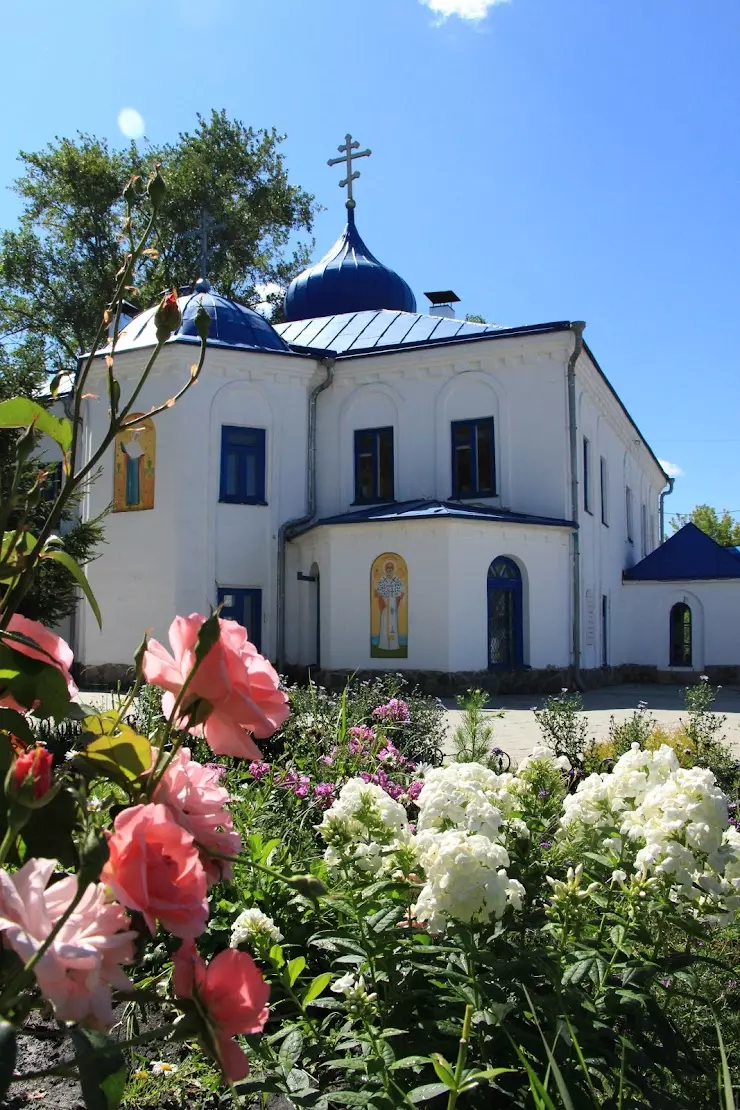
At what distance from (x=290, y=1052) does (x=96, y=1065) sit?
135cm

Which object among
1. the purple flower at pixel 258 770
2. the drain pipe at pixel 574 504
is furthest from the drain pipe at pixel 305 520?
the purple flower at pixel 258 770

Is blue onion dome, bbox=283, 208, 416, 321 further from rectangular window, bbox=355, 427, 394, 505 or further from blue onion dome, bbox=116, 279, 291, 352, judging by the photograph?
rectangular window, bbox=355, 427, 394, 505

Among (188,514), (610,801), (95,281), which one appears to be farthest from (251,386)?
(610,801)

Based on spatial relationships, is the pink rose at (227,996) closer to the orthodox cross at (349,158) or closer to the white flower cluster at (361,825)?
the white flower cluster at (361,825)

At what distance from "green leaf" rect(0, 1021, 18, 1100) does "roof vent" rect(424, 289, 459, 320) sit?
24.0 metres

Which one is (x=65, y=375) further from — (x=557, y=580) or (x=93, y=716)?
(x=557, y=580)

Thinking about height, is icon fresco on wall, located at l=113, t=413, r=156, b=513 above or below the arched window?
above

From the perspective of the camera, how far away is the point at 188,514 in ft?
60.2

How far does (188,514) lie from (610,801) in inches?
650

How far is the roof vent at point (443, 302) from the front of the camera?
946 inches

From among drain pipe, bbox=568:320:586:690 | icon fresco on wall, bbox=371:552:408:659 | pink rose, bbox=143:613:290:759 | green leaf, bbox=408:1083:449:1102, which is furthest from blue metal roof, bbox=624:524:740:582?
pink rose, bbox=143:613:290:759

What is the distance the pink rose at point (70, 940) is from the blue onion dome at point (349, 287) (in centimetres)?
2435

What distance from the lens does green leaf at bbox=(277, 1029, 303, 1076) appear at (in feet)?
6.66

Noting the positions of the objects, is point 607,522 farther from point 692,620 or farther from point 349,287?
point 349,287
